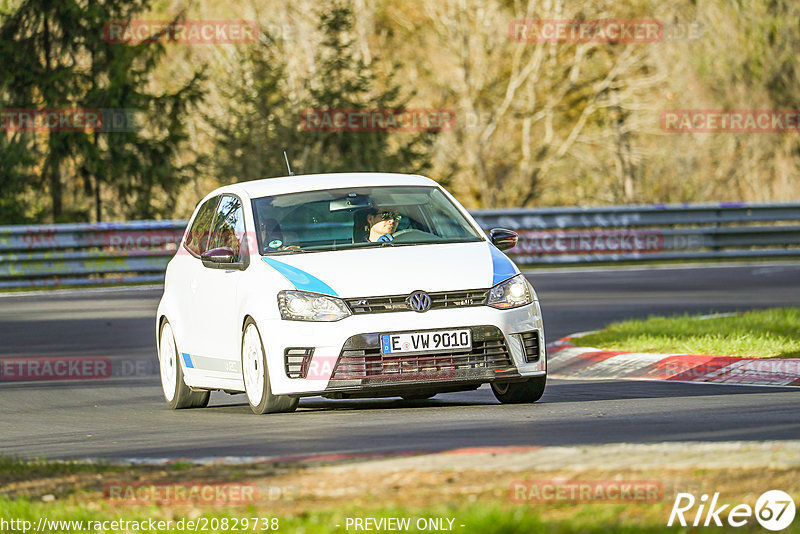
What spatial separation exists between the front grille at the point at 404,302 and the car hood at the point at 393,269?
0.03 meters

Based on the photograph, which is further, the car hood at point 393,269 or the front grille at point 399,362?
the car hood at point 393,269

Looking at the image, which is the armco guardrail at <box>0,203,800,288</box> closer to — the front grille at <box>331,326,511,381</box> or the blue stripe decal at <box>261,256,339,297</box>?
the blue stripe decal at <box>261,256,339,297</box>

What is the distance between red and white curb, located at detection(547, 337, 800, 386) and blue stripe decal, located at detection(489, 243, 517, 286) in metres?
2.69

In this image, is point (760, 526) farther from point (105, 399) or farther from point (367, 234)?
point (105, 399)

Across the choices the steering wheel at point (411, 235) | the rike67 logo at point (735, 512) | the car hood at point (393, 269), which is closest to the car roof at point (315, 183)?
the steering wheel at point (411, 235)

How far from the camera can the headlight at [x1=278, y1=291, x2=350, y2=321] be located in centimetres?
986

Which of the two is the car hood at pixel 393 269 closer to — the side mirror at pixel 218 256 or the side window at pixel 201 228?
the side mirror at pixel 218 256

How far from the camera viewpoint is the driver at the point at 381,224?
35.6 ft

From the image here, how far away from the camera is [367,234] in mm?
10867

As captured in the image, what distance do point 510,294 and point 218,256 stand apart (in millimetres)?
2057

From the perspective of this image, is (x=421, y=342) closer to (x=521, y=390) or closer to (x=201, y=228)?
(x=521, y=390)

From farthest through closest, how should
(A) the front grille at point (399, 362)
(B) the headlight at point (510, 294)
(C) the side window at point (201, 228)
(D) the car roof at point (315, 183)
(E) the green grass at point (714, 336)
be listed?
(E) the green grass at point (714, 336) → (C) the side window at point (201, 228) → (D) the car roof at point (315, 183) → (B) the headlight at point (510, 294) → (A) the front grille at point (399, 362)

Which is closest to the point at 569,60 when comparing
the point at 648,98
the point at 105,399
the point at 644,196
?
the point at 648,98

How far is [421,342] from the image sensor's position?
9.84m
